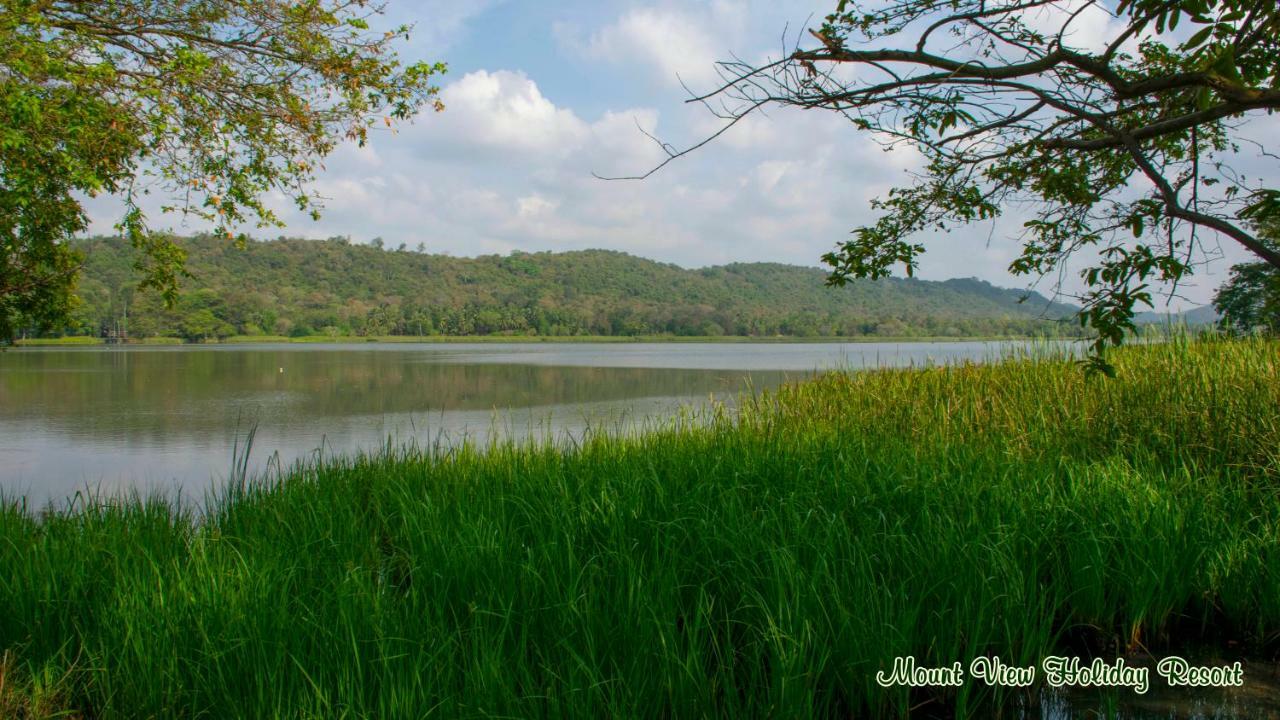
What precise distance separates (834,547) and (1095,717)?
1165mm

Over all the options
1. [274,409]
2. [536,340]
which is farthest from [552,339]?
[274,409]

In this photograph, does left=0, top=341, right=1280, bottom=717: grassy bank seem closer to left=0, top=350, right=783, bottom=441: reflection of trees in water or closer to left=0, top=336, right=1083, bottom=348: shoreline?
left=0, top=350, right=783, bottom=441: reflection of trees in water

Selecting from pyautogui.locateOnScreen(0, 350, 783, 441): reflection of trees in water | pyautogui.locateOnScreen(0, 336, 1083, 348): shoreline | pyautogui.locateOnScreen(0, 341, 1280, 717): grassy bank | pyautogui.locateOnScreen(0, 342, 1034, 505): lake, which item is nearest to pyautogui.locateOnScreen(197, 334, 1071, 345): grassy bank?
pyautogui.locateOnScreen(0, 336, 1083, 348): shoreline

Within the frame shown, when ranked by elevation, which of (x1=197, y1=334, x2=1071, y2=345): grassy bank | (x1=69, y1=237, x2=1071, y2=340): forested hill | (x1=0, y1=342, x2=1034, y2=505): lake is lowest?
(x1=0, y1=342, x2=1034, y2=505): lake

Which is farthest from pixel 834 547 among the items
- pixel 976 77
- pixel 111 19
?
pixel 111 19

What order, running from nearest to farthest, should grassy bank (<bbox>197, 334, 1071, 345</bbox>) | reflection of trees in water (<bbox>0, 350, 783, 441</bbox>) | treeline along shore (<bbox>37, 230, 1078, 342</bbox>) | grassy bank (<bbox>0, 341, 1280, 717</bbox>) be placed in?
grassy bank (<bbox>0, 341, 1280, 717</bbox>) → reflection of trees in water (<bbox>0, 350, 783, 441</bbox>) → treeline along shore (<bbox>37, 230, 1078, 342</bbox>) → grassy bank (<bbox>197, 334, 1071, 345</bbox>)

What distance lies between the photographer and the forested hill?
53.6 metres

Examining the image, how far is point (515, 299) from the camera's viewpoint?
239ft

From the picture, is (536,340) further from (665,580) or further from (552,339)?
(665,580)

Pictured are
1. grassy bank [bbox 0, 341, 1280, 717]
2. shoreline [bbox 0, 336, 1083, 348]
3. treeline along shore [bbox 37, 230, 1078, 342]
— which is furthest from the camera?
shoreline [bbox 0, 336, 1083, 348]

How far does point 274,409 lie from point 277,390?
4752mm

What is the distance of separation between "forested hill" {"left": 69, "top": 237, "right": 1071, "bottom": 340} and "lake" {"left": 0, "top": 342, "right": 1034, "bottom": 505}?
24148 millimetres

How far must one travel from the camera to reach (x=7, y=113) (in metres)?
4.68

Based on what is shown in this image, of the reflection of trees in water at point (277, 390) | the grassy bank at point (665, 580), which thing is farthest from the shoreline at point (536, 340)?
the grassy bank at point (665, 580)
